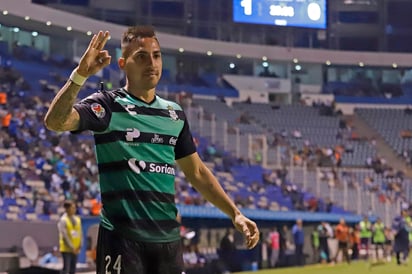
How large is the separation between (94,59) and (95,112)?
1.09 ft

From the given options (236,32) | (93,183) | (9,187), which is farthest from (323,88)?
(9,187)

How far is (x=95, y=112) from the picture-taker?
13.0 feet

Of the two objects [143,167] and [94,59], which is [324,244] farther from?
[94,59]

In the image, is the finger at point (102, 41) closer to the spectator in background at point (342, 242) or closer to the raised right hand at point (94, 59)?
the raised right hand at point (94, 59)

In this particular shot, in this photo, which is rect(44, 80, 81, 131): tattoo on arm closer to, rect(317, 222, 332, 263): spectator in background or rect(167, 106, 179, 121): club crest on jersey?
rect(167, 106, 179, 121): club crest on jersey

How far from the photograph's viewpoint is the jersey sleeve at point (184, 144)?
4.38 m

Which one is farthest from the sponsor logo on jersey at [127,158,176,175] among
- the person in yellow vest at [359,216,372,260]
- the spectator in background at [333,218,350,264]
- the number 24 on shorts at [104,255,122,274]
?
the person in yellow vest at [359,216,372,260]

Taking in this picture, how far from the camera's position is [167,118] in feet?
13.8

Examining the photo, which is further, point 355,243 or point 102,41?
point 355,243

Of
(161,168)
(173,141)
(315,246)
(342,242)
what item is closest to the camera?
(161,168)

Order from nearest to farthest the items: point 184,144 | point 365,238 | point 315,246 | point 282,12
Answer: point 184,144
point 315,246
point 365,238
point 282,12

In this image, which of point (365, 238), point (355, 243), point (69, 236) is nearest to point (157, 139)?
point (69, 236)

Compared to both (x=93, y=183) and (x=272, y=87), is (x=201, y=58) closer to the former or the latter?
(x=272, y=87)

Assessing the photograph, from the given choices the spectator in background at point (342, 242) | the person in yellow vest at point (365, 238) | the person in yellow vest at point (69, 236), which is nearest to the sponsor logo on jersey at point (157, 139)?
the person in yellow vest at point (69, 236)
